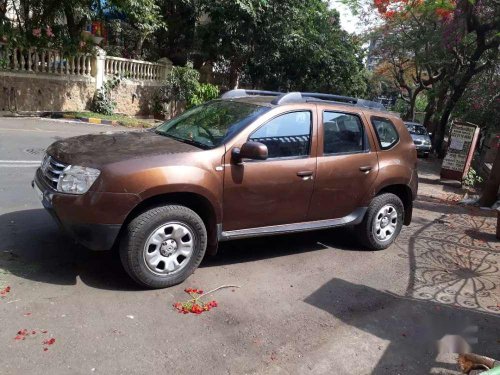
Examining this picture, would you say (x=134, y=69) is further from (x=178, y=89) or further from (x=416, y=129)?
(x=416, y=129)

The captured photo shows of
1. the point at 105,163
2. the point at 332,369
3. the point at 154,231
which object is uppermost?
the point at 105,163

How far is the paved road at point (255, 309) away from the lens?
343cm

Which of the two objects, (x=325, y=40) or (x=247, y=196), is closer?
(x=247, y=196)

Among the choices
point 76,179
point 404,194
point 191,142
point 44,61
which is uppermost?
point 44,61

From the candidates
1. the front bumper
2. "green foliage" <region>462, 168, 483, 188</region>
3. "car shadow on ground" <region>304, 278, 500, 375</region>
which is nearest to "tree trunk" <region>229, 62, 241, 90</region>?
"green foliage" <region>462, 168, 483, 188</region>

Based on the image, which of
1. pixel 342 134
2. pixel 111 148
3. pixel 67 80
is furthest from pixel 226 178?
pixel 67 80

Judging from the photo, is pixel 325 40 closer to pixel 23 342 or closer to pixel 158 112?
pixel 158 112

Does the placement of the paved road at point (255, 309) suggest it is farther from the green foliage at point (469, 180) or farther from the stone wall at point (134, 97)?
the stone wall at point (134, 97)

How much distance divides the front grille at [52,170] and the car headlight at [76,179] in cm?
9

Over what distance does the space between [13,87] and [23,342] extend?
13.2 metres

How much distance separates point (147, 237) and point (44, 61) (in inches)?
538

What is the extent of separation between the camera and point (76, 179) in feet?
13.3

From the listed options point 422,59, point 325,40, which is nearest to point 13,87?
point 325,40

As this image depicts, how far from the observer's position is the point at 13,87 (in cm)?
1472
